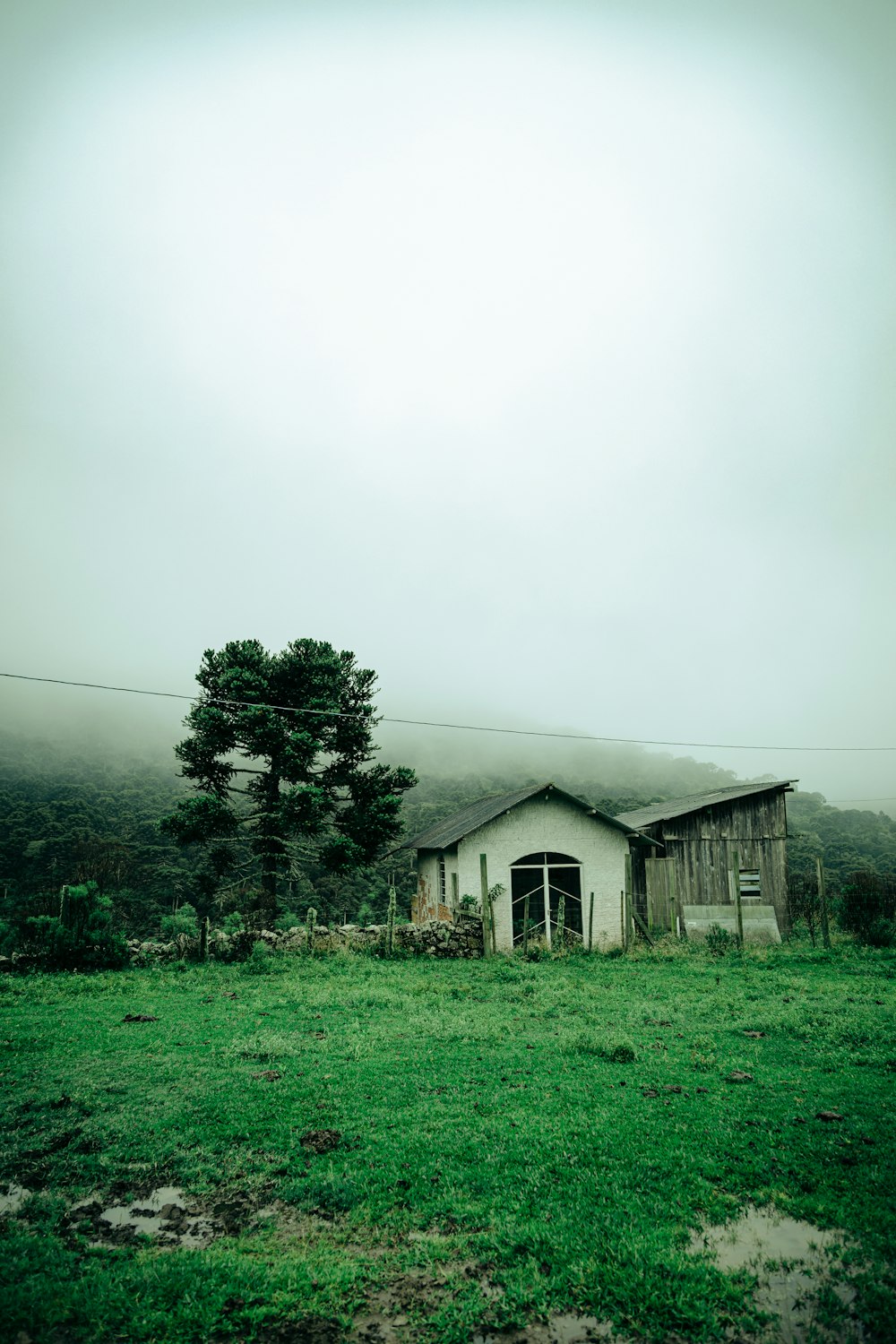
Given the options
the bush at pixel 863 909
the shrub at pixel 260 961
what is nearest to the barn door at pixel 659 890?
the bush at pixel 863 909

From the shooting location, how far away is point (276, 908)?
26.0 m

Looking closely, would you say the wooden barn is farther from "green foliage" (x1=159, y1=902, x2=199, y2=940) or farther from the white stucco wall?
"green foliage" (x1=159, y1=902, x2=199, y2=940)

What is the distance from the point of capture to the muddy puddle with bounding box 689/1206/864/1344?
3742 millimetres

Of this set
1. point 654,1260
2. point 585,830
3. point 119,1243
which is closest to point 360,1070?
point 119,1243

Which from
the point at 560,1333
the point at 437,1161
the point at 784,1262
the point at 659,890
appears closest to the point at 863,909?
→ the point at 659,890

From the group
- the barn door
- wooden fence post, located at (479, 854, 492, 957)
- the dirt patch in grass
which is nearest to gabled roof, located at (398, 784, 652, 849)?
the barn door

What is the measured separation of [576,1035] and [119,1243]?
22.3 ft

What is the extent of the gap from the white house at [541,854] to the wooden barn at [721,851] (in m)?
2.33

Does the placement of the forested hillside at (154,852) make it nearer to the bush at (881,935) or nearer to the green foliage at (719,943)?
the bush at (881,935)

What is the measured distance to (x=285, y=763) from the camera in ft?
83.8

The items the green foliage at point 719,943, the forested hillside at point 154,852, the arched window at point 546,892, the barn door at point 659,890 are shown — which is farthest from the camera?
the forested hillside at point 154,852

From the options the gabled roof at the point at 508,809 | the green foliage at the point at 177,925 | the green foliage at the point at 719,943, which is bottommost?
the green foliage at the point at 177,925

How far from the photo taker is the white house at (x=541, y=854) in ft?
72.8

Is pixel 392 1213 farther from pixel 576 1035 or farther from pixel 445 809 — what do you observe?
pixel 445 809
